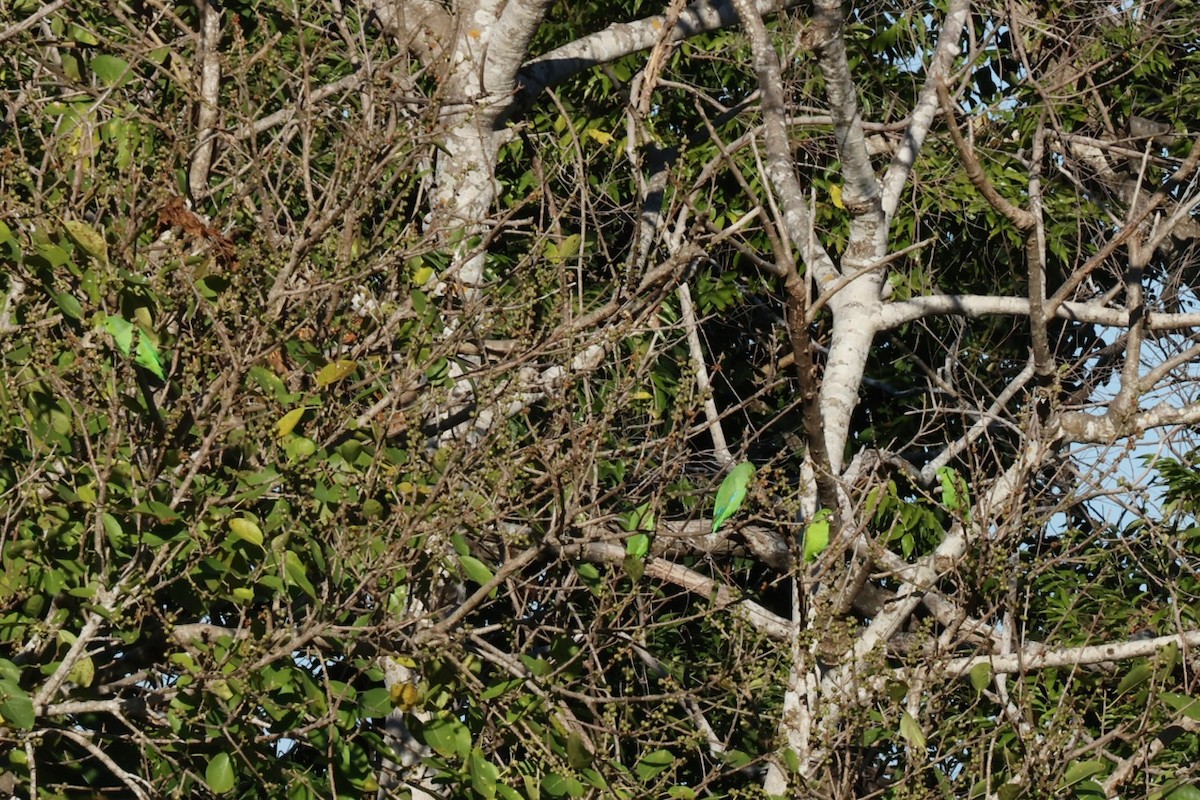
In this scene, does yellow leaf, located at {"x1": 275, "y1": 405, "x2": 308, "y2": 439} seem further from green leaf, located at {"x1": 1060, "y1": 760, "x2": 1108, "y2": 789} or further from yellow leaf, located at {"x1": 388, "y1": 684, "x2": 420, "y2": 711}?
green leaf, located at {"x1": 1060, "y1": 760, "x2": 1108, "y2": 789}

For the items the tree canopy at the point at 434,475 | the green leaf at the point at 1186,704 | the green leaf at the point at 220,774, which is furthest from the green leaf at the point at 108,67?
the green leaf at the point at 1186,704

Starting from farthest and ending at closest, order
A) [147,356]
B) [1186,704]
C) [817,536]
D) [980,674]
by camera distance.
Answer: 1. [817,536]
2. [980,674]
3. [1186,704]
4. [147,356]

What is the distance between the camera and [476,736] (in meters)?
4.52

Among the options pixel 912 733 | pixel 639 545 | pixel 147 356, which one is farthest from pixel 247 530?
pixel 912 733

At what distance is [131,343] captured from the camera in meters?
3.49

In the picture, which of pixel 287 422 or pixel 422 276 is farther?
pixel 422 276

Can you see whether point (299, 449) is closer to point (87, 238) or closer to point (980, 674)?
point (87, 238)

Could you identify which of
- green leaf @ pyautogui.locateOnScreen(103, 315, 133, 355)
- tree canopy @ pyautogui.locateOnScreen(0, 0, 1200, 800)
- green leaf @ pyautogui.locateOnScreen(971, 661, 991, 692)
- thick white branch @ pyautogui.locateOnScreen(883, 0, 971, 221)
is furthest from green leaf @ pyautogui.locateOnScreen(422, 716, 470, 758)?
thick white branch @ pyautogui.locateOnScreen(883, 0, 971, 221)

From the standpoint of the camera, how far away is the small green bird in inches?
182

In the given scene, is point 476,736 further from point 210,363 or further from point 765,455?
point 765,455

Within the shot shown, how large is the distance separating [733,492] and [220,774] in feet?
6.07

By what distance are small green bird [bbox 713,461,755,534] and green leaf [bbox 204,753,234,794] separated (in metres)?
1.71

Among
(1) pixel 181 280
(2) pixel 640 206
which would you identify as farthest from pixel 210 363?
(2) pixel 640 206

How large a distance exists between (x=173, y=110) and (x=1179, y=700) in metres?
3.40
